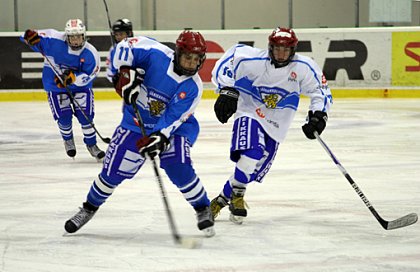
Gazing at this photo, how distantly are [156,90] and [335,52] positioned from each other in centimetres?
886

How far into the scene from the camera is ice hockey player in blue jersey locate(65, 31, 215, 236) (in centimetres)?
409

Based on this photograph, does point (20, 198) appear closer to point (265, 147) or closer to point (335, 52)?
point (265, 147)

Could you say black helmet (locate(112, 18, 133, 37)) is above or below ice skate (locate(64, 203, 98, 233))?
above

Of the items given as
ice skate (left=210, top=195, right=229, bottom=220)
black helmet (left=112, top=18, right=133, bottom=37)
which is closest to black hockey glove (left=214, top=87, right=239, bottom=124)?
ice skate (left=210, top=195, right=229, bottom=220)

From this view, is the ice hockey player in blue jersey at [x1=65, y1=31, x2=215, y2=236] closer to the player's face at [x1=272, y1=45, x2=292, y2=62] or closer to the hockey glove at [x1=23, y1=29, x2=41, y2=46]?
the player's face at [x1=272, y1=45, x2=292, y2=62]

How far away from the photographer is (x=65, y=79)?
24.0ft

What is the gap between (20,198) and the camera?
5520 millimetres

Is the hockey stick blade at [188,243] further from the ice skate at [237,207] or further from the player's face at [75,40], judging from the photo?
the player's face at [75,40]

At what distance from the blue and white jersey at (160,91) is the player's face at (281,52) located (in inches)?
23.6

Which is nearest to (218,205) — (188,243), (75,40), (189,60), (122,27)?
(188,243)

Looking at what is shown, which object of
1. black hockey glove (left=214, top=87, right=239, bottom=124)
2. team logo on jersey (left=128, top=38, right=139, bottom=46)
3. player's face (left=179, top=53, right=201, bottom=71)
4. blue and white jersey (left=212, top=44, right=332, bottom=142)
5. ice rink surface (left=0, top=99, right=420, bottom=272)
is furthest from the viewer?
blue and white jersey (left=212, top=44, right=332, bottom=142)

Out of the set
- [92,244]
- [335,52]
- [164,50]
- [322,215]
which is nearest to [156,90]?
[164,50]

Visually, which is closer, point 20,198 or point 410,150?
point 20,198

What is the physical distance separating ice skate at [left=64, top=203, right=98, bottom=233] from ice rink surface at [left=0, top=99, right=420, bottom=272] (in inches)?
2.2
